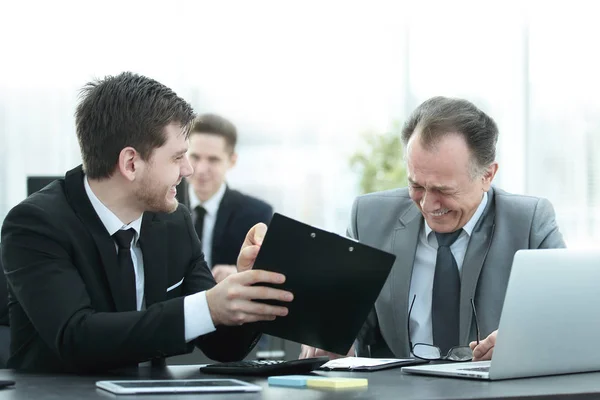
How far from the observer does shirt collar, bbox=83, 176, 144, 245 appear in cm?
221

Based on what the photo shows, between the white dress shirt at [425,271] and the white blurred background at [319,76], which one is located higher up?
the white blurred background at [319,76]

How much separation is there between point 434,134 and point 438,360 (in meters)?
0.73

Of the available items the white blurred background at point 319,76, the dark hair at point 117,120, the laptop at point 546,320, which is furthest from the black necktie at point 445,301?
the white blurred background at point 319,76

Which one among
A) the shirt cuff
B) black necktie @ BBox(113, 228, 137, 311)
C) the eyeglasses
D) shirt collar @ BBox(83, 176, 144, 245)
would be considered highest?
shirt collar @ BBox(83, 176, 144, 245)

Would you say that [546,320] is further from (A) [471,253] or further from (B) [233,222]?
(B) [233,222]

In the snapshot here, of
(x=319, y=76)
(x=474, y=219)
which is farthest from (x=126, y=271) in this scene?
(x=319, y=76)

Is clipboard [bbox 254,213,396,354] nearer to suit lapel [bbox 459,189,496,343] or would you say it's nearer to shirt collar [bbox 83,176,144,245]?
shirt collar [bbox 83,176,144,245]

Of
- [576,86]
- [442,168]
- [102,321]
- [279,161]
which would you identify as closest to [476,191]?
[442,168]

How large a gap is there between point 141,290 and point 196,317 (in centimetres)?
40

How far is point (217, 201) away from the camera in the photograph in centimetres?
489

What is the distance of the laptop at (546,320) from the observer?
1842mm

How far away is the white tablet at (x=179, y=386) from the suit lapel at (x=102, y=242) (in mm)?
436

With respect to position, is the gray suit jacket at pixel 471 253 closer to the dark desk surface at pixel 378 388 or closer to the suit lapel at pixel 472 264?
the suit lapel at pixel 472 264

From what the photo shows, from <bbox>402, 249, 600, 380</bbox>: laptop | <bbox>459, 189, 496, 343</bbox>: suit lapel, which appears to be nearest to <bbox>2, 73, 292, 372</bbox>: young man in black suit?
<bbox>402, 249, 600, 380</bbox>: laptop
